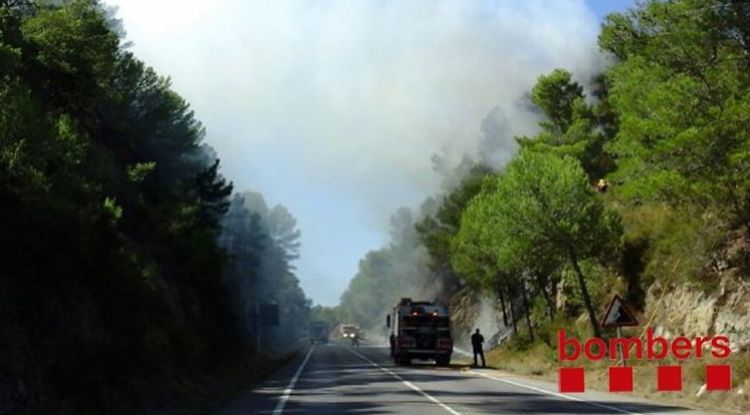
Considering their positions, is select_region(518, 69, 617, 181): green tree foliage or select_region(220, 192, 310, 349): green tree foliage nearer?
select_region(518, 69, 617, 181): green tree foliage

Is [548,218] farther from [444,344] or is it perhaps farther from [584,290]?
[444,344]

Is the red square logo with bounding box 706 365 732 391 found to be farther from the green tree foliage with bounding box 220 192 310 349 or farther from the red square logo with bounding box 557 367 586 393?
the green tree foliage with bounding box 220 192 310 349

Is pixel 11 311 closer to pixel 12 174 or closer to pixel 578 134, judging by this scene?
pixel 12 174

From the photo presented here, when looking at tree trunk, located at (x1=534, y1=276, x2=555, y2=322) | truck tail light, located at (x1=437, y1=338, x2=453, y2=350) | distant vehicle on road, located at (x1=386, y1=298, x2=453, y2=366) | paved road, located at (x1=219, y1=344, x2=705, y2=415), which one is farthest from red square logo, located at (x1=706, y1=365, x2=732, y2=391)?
distant vehicle on road, located at (x1=386, y1=298, x2=453, y2=366)

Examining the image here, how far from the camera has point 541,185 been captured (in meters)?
38.1

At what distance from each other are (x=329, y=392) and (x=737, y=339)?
38.9ft

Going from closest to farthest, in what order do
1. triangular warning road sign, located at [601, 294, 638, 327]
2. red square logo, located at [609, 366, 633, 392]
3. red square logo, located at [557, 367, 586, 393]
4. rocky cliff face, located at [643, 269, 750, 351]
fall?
triangular warning road sign, located at [601, 294, 638, 327] → red square logo, located at [609, 366, 633, 392] → red square logo, located at [557, 367, 586, 393] → rocky cliff face, located at [643, 269, 750, 351]

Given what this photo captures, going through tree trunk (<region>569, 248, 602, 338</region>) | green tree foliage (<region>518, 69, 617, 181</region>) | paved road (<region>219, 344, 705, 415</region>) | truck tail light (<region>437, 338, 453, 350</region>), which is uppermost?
green tree foliage (<region>518, 69, 617, 181</region>)

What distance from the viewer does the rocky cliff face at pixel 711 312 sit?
93.0 ft

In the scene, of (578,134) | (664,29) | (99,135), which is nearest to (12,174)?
(664,29)

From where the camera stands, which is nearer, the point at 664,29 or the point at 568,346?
the point at 664,29

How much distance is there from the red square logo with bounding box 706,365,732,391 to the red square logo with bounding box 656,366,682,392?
40.4 inches

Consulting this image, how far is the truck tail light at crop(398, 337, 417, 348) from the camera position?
153ft

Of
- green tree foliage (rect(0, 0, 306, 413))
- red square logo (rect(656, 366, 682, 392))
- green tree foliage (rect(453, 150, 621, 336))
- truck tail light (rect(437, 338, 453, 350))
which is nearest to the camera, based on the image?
green tree foliage (rect(0, 0, 306, 413))
